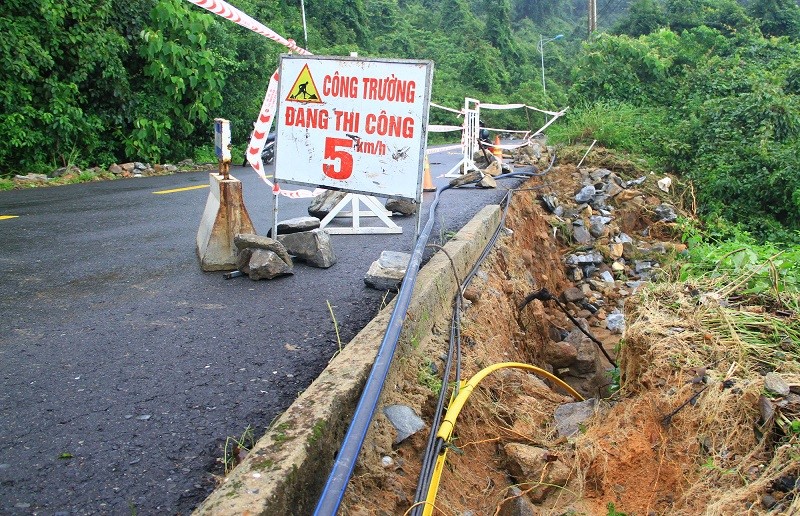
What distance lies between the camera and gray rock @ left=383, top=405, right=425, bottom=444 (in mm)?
3037

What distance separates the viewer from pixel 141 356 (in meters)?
3.35

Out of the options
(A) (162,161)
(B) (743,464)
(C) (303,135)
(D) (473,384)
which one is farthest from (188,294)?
(A) (162,161)

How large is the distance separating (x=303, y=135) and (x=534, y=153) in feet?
34.5

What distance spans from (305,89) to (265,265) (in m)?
1.38

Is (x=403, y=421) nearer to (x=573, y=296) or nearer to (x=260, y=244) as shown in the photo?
(x=260, y=244)

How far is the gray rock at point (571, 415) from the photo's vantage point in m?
3.76

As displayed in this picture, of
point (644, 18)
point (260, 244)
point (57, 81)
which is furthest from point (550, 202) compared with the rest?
point (644, 18)

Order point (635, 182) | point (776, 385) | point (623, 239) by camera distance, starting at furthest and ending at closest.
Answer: point (635, 182), point (623, 239), point (776, 385)

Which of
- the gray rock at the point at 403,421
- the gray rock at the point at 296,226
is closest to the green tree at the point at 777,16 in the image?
the gray rock at the point at 296,226

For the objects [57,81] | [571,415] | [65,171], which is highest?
[57,81]

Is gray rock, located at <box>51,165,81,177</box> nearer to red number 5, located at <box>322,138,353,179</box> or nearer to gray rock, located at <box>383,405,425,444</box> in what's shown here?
red number 5, located at <box>322,138,353,179</box>

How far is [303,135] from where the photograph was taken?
199 inches

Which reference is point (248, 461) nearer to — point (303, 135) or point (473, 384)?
point (473, 384)

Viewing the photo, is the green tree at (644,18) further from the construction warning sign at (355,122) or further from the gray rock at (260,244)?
the gray rock at (260,244)
